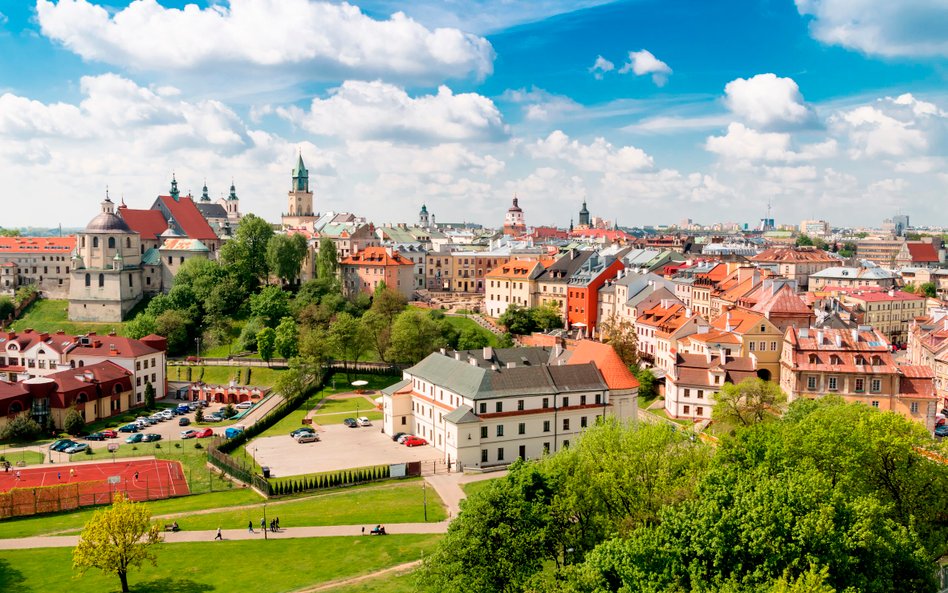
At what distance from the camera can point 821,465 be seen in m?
35.5

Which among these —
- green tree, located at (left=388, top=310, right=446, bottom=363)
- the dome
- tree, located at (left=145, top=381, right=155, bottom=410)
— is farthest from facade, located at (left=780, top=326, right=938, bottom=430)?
the dome

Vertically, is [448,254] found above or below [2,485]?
above

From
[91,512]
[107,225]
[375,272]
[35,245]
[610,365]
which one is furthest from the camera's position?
[35,245]

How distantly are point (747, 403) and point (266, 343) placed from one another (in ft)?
179

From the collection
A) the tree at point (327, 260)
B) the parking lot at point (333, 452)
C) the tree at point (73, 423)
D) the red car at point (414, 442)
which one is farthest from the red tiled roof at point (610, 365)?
the tree at point (327, 260)

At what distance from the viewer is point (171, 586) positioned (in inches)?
1394

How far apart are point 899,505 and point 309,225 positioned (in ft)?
478

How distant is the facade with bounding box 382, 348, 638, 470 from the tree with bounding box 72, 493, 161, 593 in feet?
81.6

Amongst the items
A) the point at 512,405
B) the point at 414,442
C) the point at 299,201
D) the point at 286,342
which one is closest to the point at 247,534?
the point at 414,442

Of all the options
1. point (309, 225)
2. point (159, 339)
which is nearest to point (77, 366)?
point (159, 339)

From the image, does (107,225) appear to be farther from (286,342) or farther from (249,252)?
(286,342)

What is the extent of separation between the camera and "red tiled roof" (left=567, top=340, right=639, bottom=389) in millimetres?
60344

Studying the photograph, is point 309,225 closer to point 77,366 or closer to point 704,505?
point 77,366

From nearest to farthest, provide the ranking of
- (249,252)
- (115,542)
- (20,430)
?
(115,542), (20,430), (249,252)
